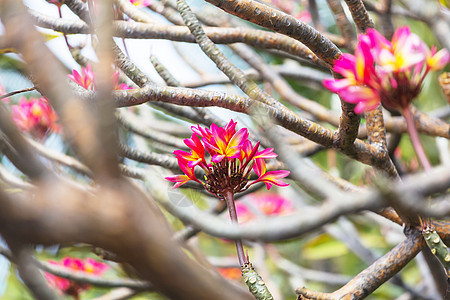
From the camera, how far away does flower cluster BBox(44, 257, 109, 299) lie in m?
1.20

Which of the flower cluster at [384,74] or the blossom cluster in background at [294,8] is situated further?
the blossom cluster in background at [294,8]

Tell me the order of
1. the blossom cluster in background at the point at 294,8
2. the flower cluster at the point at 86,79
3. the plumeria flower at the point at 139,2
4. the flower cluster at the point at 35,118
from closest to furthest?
the flower cluster at the point at 86,79 < the plumeria flower at the point at 139,2 < the flower cluster at the point at 35,118 < the blossom cluster in background at the point at 294,8

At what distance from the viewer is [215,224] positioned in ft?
1.02

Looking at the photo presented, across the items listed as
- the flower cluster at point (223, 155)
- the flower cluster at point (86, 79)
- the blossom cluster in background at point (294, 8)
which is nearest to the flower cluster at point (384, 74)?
the flower cluster at point (223, 155)

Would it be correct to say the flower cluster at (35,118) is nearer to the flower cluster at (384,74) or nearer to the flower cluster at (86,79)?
the flower cluster at (86,79)

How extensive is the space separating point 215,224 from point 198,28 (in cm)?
42

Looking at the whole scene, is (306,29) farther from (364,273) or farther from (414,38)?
(364,273)

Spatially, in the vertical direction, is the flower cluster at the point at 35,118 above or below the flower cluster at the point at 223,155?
below

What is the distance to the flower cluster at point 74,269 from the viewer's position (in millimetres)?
1202

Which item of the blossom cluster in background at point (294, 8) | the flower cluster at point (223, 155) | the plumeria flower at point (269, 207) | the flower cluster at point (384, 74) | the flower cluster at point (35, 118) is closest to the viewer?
the flower cluster at point (384, 74)

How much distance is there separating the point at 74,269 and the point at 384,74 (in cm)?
118

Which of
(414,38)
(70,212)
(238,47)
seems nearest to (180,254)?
(70,212)

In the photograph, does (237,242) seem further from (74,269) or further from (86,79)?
(74,269)

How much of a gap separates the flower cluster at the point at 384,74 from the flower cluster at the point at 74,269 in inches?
37.9
